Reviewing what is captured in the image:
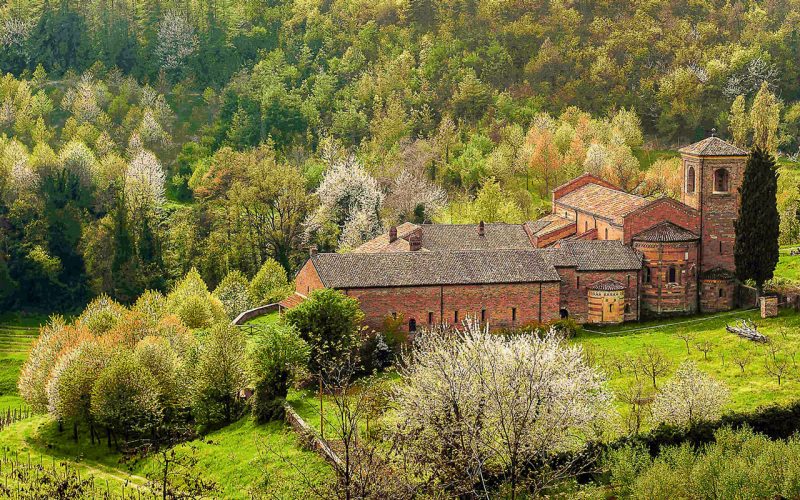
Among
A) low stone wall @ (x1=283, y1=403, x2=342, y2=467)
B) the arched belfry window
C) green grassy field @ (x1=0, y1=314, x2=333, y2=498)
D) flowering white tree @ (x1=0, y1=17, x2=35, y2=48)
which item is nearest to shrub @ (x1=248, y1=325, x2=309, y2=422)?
green grassy field @ (x1=0, y1=314, x2=333, y2=498)

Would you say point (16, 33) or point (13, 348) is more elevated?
point (16, 33)

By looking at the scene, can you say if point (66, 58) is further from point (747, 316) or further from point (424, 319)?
point (747, 316)

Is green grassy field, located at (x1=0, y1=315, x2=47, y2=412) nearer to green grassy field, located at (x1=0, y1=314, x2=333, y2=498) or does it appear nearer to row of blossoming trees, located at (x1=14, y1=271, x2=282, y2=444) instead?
row of blossoming trees, located at (x1=14, y1=271, x2=282, y2=444)

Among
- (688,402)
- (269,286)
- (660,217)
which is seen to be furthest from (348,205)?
(688,402)

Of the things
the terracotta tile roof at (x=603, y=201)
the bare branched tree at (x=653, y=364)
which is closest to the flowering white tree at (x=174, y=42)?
the terracotta tile roof at (x=603, y=201)

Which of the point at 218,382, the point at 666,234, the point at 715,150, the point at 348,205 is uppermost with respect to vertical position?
the point at 715,150

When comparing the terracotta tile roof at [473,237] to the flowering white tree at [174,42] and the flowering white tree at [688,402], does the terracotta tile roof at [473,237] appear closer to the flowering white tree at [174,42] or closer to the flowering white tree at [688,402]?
the flowering white tree at [688,402]

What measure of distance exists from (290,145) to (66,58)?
35392mm

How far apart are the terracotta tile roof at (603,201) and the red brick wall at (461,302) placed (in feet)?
22.5

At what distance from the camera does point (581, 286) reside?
58.5 m

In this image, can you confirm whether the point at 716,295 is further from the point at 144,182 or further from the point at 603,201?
the point at 144,182

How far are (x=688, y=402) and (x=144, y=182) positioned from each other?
6429cm

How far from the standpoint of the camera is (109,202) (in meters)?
96.2

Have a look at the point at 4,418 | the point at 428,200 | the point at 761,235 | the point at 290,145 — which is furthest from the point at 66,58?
the point at 761,235
